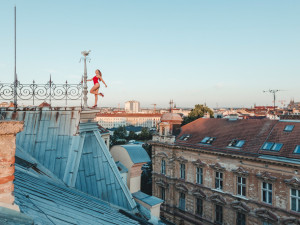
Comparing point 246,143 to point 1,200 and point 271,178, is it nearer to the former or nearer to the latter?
point 271,178

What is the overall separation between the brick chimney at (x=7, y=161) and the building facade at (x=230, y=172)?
16821mm

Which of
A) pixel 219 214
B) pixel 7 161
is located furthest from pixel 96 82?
Answer: pixel 219 214

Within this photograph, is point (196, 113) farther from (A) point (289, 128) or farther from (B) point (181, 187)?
(A) point (289, 128)

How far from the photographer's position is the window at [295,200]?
1510cm

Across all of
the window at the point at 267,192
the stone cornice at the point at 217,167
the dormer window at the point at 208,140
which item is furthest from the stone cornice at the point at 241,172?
the dormer window at the point at 208,140

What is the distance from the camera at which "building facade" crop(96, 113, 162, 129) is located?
463 ft

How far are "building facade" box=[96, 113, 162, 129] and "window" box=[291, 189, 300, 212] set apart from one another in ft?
422

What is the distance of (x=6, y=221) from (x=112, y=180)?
479 centimetres

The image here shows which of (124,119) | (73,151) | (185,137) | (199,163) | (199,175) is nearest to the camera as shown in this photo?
(73,151)

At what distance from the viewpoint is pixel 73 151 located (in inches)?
275

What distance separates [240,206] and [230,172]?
8.83 feet

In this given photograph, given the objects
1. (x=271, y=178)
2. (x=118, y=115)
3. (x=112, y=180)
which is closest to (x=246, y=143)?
(x=271, y=178)

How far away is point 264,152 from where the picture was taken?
55.8 ft

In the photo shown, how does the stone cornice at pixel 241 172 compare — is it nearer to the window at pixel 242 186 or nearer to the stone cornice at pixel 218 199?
the window at pixel 242 186
